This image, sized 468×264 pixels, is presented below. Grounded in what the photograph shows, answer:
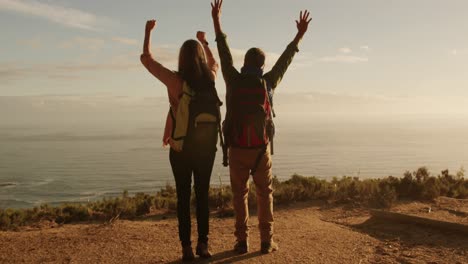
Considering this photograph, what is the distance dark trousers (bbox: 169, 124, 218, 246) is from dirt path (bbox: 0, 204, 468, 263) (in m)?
0.64

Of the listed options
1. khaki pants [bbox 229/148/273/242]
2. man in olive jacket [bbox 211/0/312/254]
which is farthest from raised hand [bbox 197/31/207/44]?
khaki pants [bbox 229/148/273/242]

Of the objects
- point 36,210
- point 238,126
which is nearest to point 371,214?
point 238,126

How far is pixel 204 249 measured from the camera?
5.34 metres

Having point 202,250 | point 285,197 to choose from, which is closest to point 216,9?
point 202,250

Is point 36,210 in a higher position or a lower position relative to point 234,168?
lower

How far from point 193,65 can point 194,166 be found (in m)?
1.10

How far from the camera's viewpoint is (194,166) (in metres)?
5.00

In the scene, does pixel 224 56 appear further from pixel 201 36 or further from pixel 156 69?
pixel 156 69

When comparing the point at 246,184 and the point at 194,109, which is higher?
the point at 194,109

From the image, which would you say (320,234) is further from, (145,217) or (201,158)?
(145,217)

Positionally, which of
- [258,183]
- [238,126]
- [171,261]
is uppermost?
[238,126]

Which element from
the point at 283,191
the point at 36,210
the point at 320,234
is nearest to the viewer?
the point at 320,234

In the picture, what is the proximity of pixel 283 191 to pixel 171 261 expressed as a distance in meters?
4.77

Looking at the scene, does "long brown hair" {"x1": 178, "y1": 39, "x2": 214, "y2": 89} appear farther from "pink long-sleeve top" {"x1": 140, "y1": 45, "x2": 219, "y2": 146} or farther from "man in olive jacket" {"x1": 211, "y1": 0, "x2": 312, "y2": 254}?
"man in olive jacket" {"x1": 211, "y1": 0, "x2": 312, "y2": 254}
